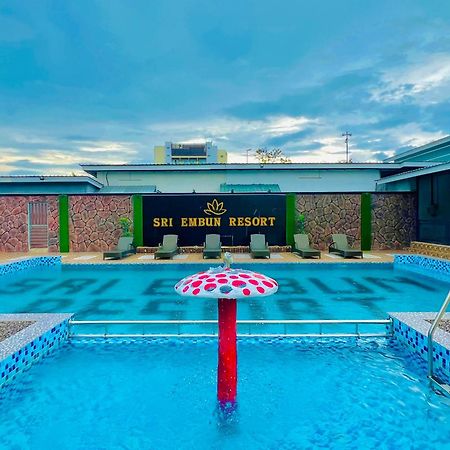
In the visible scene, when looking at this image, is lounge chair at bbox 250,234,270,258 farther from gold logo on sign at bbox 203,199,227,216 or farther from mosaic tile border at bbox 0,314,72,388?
mosaic tile border at bbox 0,314,72,388

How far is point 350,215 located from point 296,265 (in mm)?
6071

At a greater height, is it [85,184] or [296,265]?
[85,184]

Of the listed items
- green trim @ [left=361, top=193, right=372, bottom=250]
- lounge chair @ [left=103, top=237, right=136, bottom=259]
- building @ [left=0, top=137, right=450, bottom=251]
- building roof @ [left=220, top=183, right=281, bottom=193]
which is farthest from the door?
green trim @ [left=361, top=193, right=372, bottom=250]

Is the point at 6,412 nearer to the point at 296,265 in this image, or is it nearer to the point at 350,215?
the point at 296,265

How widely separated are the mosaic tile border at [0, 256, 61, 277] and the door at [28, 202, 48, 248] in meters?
3.81

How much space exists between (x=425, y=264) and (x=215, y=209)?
9.44 metres

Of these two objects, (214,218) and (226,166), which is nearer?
(214,218)

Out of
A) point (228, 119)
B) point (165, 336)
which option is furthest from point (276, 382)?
point (228, 119)

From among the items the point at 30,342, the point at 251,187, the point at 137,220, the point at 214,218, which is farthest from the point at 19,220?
the point at 30,342

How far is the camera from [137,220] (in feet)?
63.4

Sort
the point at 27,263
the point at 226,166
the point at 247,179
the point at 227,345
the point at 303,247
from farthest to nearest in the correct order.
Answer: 1. the point at 247,179
2. the point at 226,166
3. the point at 303,247
4. the point at 27,263
5. the point at 227,345

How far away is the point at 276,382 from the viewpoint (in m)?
5.33

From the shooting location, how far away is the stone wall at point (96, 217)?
1942 centimetres

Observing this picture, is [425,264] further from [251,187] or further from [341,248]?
[251,187]
